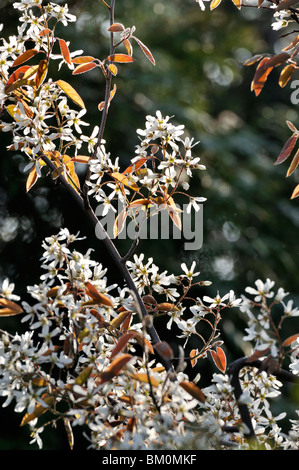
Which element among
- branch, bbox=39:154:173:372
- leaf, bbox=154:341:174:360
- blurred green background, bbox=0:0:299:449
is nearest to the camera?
leaf, bbox=154:341:174:360

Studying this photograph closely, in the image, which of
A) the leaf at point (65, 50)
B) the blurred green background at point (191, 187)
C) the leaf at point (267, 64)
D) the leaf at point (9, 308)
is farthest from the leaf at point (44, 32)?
the blurred green background at point (191, 187)

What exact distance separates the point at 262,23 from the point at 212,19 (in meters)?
1.39

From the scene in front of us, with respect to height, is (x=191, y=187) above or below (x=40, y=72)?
below

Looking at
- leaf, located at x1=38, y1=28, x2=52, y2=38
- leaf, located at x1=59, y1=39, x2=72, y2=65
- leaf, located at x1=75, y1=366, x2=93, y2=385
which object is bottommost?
leaf, located at x1=75, y1=366, x2=93, y2=385

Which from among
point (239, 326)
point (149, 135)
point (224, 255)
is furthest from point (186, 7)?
point (149, 135)

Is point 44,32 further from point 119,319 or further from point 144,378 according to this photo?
point 144,378

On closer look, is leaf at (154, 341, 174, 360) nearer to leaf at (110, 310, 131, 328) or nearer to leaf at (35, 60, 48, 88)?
leaf at (110, 310, 131, 328)

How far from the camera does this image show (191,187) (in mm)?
4242

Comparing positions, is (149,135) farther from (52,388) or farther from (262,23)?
(262,23)

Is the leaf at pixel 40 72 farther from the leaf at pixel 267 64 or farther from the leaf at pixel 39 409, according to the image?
the leaf at pixel 39 409

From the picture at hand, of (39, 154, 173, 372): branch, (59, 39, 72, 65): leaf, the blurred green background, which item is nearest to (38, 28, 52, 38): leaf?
(59, 39, 72, 65): leaf

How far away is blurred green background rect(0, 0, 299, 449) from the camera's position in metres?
3.76

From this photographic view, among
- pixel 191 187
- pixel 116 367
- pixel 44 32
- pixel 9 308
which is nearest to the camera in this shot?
pixel 116 367

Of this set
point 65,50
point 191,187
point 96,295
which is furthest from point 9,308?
point 191,187
